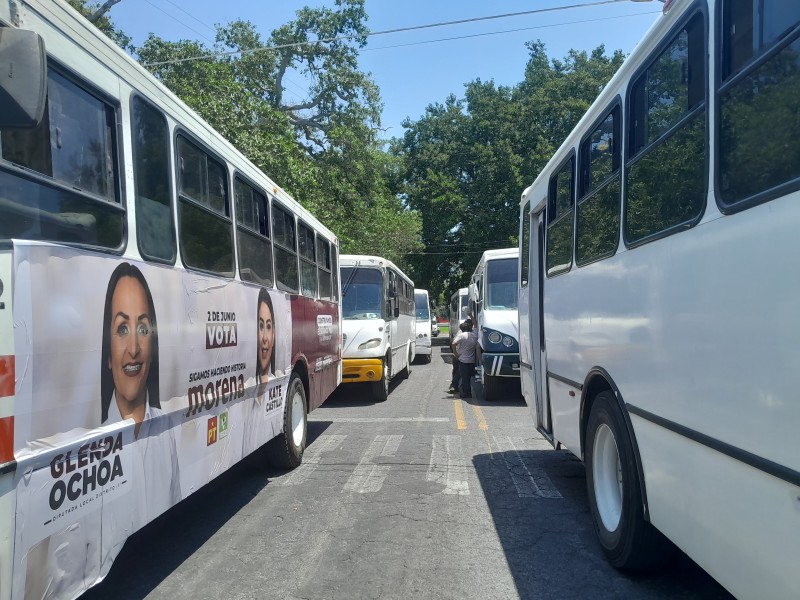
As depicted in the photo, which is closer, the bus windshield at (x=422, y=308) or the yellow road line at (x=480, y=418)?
the yellow road line at (x=480, y=418)

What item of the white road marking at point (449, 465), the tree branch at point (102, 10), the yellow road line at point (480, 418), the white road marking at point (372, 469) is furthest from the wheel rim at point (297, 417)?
the tree branch at point (102, 10)

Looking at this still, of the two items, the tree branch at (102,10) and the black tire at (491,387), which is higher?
the tree branch at (102,10)

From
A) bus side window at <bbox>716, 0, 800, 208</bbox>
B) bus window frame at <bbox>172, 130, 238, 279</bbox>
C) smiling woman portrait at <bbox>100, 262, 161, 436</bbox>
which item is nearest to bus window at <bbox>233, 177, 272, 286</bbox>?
bus window frame at <bbox>172, 130, 238, 279</bbox>

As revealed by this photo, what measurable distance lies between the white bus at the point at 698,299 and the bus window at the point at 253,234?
2800mm

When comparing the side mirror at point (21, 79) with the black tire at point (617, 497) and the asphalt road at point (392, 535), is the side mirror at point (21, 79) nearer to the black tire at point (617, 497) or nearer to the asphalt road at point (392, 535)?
the asphalt road at point (392, 535)

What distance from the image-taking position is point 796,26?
7.67 feet

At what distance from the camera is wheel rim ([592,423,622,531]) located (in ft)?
15.4

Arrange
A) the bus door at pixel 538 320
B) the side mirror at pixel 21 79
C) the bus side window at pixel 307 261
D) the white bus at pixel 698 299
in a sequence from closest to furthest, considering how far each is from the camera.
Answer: the white bus at pixel 698 299
the side mirror at pixel 21 79
the bus door at pixel 538 320
the bus side window at pixel 307 261

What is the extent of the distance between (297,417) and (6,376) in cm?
545

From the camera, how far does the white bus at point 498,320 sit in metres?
12.6

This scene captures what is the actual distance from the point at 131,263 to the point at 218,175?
1973mm

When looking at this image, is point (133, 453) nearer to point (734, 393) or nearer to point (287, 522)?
point (287, 522)

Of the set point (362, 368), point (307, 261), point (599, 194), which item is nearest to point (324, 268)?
point (307, 261)

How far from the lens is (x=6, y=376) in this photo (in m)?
2.56
